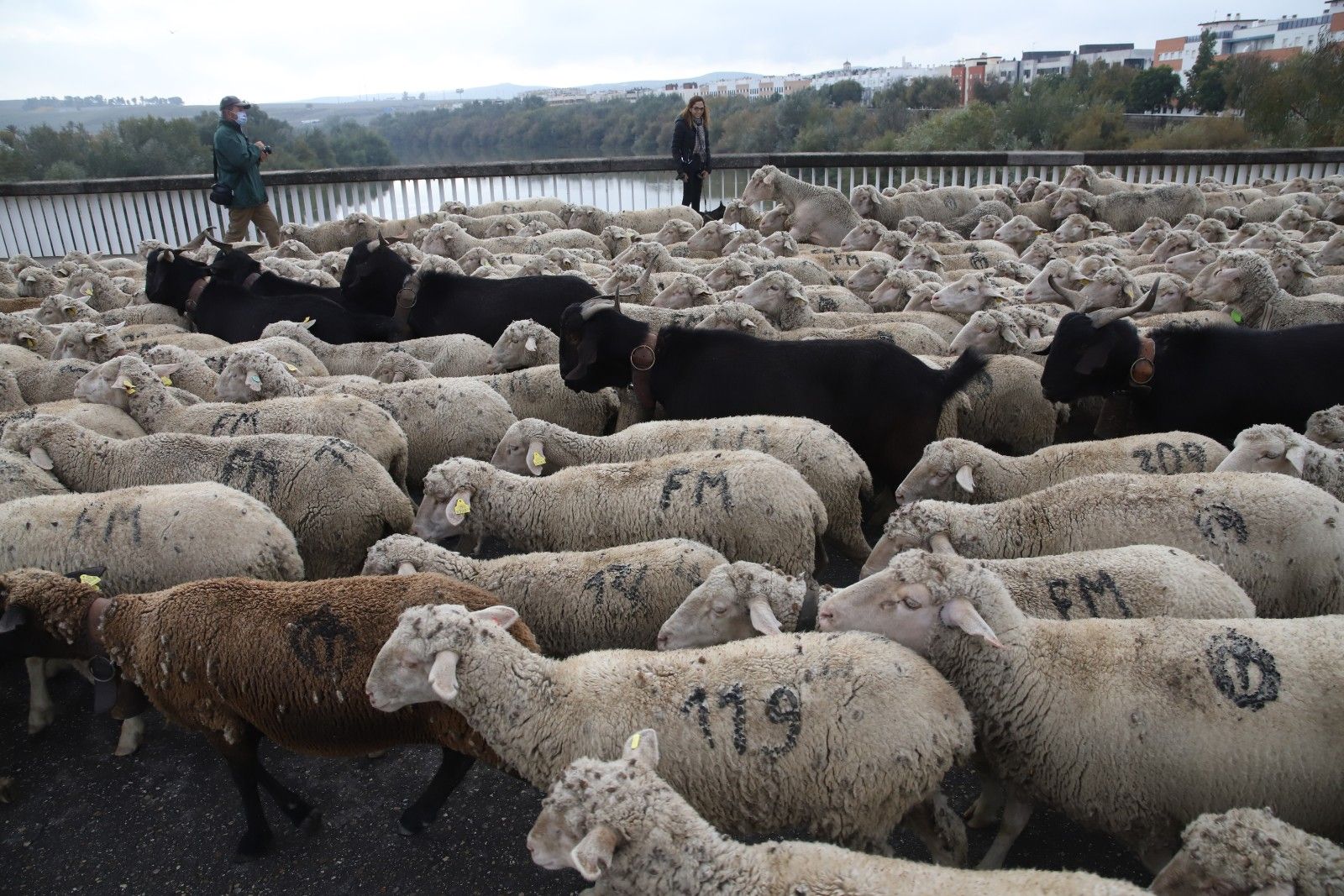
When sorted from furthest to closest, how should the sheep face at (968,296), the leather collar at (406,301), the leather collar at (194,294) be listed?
the leather collar at (194,294), the leather collar at (406,301), the sheep face at (968,296)

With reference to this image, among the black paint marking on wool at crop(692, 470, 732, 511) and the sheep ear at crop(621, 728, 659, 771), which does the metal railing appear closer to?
the black paint marking on wool at crop(692, 470, 732, 511)

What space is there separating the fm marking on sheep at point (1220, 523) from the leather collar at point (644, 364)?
10.1ft

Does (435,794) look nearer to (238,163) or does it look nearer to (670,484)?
(670,484)

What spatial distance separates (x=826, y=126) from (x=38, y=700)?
147 feet

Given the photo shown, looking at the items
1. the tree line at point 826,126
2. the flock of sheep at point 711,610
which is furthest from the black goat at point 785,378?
the tree line at point 826,126

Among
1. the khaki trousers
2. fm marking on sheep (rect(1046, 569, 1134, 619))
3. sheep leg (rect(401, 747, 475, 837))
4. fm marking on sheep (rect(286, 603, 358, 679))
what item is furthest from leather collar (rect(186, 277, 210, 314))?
fm marking on sheep (rect(1046, 569, 1134, 619))

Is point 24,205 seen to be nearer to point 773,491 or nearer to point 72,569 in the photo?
point 72,569

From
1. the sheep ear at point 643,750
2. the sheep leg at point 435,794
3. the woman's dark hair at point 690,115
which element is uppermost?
the woman's dark hair at point 690,115

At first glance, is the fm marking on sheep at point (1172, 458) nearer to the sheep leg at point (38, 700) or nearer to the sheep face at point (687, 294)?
the sheep face at point (687, 294)

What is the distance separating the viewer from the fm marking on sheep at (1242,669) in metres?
2.56

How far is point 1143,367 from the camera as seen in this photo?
16.4 ft

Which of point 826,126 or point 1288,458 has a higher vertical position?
point 826,126

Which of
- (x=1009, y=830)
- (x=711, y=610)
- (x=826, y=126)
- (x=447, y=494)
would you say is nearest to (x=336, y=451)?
(x=447, y=494)

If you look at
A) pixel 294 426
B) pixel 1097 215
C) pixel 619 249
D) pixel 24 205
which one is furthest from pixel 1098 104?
pixel 294 426
